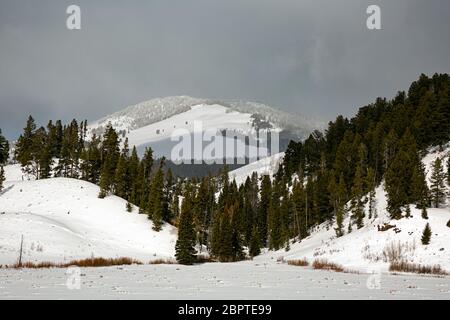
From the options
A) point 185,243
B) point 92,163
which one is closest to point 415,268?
point 185,243

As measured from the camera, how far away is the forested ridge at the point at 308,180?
2633 inches

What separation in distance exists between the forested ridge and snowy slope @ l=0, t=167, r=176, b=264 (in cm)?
352

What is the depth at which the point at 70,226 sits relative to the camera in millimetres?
68500

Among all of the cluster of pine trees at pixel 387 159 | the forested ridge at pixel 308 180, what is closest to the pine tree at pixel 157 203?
the forested ridge at pixel 308 180

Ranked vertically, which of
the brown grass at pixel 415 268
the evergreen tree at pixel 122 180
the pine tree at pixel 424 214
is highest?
the evergreen tree at pixel 122 180

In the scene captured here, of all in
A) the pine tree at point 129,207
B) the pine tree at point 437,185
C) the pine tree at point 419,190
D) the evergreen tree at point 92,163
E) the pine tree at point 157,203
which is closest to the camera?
the pine tree at point 419,190

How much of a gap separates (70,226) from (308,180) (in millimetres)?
59061

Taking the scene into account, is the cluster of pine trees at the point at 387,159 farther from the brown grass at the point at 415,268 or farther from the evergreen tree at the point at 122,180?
the evergreen tree at the point at 122,180

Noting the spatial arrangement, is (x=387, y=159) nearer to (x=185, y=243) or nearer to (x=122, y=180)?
(x=185, y=243)

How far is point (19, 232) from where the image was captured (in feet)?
181

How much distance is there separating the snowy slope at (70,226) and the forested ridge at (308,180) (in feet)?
11.6

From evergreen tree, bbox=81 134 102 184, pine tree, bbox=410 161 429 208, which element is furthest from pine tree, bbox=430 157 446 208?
evergreen tree, bbox=81 134 102 184

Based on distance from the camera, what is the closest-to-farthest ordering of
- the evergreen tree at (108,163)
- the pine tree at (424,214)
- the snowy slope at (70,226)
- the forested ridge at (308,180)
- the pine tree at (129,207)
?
the snowy slope at (70,226)
the pine tree at (424,214)
the forested ridge at (308,180)
the pine tree at (129,207)
the evergreen tree at (108,163)
